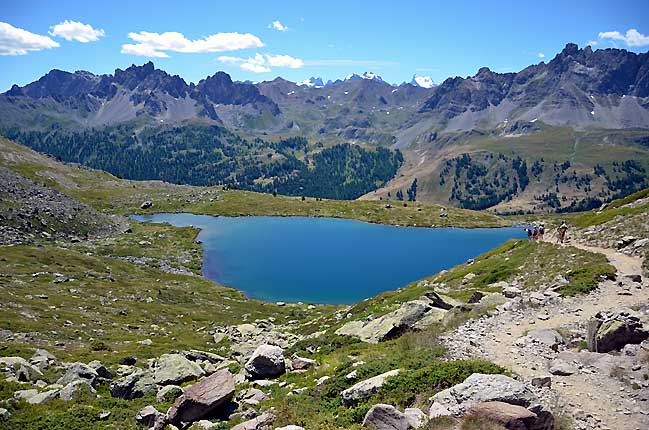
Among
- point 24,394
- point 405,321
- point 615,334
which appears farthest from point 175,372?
point 615,334

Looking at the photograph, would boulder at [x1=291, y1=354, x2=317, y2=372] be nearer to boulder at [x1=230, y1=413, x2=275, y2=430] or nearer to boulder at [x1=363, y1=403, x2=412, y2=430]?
boulder at [x1=230, y1=413, x2=275, y2=430]

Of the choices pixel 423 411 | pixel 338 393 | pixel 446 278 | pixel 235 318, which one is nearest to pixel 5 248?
pixel 235 318

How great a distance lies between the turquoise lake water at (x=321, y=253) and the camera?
10481cm

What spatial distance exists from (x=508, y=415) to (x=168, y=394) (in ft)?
60.0

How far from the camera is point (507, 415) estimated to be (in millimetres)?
14242

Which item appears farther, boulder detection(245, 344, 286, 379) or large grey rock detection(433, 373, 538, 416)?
boulder detection(245, 344, 286, 379)

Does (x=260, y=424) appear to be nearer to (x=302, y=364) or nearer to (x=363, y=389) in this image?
(x=363, y=389)

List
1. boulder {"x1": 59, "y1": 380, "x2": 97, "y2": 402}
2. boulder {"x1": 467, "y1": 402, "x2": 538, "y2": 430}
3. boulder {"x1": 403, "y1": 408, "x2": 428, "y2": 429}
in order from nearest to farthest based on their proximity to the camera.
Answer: boulder {"x1": 467, "y1": 402, "x2": 538, "y2": 430}
boulder {"x1": 403, "y1": 408, "x2": 428, "y2": 429}
boulder {"x1": 59, "y1": 380, "x2": 97, "y2": 402}

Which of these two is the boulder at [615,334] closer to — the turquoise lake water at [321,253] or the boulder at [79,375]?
the boulder at [79,375]

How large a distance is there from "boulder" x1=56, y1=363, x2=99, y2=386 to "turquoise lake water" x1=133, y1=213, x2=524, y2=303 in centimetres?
6428

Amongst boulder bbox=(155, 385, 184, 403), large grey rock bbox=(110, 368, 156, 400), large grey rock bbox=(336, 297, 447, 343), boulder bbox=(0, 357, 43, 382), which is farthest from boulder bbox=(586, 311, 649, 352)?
boulder bbox=(0, 357, 43, 382)

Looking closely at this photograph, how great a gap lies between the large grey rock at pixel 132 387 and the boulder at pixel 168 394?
1.20 m

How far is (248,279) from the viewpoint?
10812 cm

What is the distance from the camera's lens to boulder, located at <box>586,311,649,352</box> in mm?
19156
